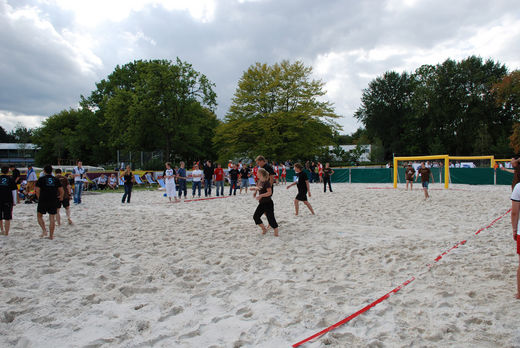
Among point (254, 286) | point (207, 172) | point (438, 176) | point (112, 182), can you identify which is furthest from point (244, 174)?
point (438, 176)

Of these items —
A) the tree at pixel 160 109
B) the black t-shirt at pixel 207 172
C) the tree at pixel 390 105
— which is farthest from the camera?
the tree at pixel 390 105

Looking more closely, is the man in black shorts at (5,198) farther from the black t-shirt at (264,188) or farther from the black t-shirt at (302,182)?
the black t-shirt at (302,182)

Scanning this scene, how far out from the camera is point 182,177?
568 inches

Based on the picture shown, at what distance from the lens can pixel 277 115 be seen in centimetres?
3247

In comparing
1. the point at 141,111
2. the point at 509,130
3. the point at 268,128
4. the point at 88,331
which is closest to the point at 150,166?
the point at 141,111

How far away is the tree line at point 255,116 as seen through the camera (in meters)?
31.6

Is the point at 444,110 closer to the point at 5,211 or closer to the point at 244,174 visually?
the point at 244,174

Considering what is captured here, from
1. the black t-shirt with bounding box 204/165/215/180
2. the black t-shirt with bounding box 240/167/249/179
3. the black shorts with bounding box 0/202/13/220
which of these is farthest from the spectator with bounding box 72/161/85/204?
the black t-shirt with bounding box 240/167/249/179

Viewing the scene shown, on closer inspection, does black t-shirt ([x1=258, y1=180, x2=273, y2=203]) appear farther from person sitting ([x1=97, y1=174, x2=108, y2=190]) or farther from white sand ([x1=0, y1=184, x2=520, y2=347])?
person sitting ([x1=97, y1=174, x2=108, y2=190])

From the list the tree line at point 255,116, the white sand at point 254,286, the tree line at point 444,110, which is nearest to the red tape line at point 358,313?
the white sand at point 254,286

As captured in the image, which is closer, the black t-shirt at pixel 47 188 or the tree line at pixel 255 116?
the black t-shirt at pixel 47 188

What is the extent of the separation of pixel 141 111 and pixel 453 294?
30.1 meters

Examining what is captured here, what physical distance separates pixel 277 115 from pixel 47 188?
2687 cm

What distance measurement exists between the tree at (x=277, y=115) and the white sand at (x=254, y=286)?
82.1 feet
